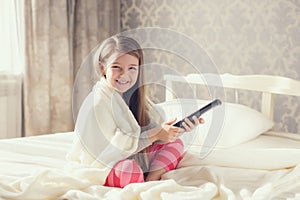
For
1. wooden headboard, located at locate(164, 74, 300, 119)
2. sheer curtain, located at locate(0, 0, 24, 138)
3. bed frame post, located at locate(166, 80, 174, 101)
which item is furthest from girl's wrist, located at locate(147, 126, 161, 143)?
sheer curtain, located at locate(0, 0, 24, 138)

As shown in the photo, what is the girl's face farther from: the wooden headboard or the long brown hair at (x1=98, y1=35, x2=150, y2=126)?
the wooden headboard

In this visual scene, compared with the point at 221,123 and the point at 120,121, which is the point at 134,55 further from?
the point at 221,123

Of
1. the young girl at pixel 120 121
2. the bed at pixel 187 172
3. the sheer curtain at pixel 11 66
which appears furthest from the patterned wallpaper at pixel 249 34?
the young girl at pixel 120 121

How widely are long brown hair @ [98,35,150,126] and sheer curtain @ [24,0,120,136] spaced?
6.50 feet

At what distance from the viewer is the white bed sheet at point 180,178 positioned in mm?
1434

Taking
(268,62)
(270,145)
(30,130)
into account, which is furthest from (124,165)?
(30,130)

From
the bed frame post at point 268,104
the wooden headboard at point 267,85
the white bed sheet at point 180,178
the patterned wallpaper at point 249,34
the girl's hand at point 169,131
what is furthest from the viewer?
the patterned wallpaper at point 249,34

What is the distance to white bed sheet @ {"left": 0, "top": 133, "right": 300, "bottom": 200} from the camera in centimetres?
143

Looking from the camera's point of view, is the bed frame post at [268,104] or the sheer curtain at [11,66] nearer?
the bed frame post at [268,104]

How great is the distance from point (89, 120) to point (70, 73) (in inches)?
86.0

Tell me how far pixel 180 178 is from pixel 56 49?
2135 millimetres

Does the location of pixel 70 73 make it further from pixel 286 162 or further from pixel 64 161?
pixel 286 162

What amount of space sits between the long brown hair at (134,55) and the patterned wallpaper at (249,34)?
5.35 feet

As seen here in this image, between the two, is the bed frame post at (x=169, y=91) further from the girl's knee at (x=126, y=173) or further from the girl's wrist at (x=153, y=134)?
the girl's knee at (x=126, y=173)
